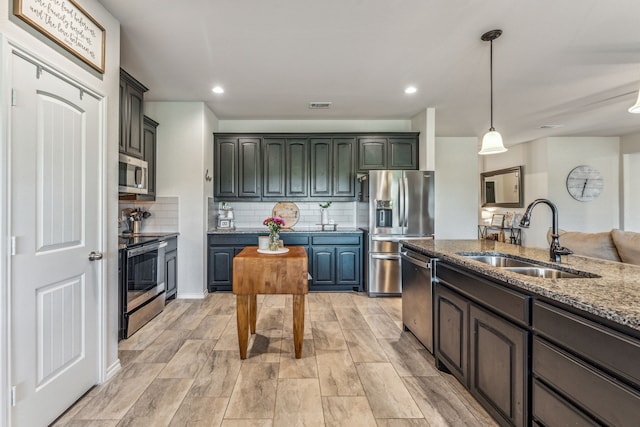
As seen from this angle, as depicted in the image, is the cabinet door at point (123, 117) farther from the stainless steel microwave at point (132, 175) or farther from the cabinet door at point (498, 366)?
the cabinet door at point (498, 366)

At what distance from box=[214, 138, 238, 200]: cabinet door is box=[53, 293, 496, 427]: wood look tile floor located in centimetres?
205

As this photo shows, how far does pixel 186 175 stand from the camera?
169 inches

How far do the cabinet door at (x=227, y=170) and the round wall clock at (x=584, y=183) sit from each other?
6.48 meters

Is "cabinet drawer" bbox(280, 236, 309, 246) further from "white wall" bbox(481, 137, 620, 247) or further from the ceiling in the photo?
"white wall" bbox(481, 137, 620, 247)

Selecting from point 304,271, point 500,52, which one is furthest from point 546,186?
point 304,271

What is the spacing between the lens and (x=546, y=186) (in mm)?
6387

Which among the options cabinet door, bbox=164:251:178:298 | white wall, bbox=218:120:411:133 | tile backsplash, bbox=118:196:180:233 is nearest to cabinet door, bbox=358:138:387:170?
white wall, bbox=218:120:411:133

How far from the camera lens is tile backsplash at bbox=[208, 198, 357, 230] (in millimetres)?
5164

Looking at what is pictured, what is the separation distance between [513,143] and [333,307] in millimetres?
5809

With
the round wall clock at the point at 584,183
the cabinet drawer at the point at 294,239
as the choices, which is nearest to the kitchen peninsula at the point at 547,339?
the cabinet drawer at the point at 294,239

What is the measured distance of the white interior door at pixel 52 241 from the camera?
62.4 inches

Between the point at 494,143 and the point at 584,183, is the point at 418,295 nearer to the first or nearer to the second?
the point at 494,143

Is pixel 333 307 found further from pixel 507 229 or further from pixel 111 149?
pixel 507 229

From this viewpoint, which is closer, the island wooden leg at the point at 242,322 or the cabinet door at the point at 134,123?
the island wooden leg at the point at 242,322
